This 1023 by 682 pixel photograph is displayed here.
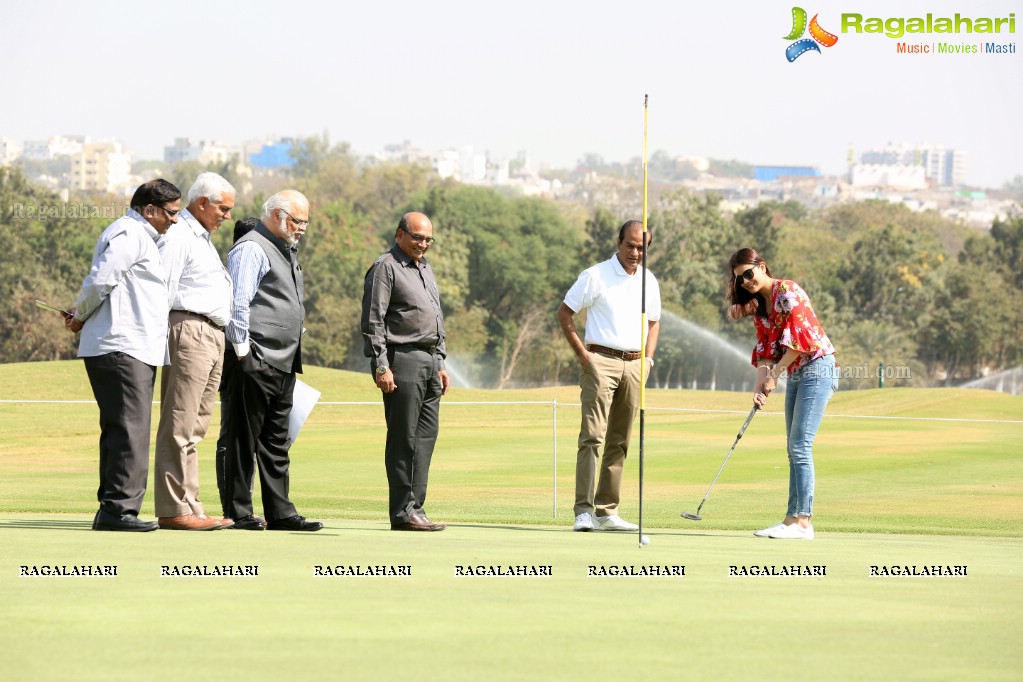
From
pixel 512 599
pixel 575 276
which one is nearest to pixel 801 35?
pixel 575 276

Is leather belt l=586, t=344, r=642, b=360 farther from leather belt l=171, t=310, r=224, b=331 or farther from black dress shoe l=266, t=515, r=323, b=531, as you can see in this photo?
leather belt l=171, t=310, r=224, b=331

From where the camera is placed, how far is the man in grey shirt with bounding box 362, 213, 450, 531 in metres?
8.30

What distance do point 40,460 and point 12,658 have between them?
15.3 m

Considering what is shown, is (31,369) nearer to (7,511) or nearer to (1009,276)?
(7,511)

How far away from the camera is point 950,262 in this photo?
9006 centimetres

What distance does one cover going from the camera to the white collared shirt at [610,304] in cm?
900

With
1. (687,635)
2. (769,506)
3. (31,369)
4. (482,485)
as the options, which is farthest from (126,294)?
(31,369)

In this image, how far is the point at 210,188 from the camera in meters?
7.93

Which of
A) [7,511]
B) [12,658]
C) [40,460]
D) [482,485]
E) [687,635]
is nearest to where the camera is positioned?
[12,658]

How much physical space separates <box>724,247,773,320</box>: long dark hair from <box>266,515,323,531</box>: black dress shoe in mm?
2554

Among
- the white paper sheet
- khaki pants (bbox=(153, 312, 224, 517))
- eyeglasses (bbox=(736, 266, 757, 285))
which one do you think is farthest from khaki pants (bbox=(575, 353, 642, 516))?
khaki pants (bbox=(153, 312, 224, 517))

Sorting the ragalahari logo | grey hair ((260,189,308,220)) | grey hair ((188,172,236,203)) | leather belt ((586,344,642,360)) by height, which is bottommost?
leather belt ((586,344,642,360))

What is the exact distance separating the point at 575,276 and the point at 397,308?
74.3 m

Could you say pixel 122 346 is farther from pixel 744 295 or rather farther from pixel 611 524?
pixel 744 295
